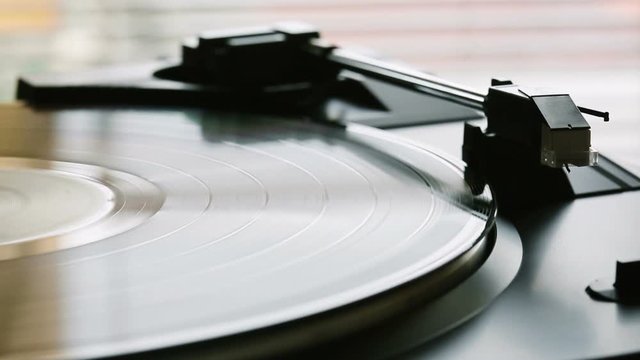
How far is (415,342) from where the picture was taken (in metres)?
0.55

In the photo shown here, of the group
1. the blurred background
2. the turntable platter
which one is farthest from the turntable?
the blurred background

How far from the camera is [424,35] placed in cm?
221

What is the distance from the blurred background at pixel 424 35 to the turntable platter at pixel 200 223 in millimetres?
1044

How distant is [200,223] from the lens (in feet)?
2.32

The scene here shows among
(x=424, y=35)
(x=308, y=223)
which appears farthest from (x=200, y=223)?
(x=424, y=35)

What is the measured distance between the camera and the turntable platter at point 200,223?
0.55m

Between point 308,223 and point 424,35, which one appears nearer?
point 308,223

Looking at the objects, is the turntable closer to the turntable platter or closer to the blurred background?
the turntable platter

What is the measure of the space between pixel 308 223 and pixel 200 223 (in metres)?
0.06

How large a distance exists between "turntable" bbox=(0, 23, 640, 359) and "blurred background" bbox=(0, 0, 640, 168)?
0.97 meters

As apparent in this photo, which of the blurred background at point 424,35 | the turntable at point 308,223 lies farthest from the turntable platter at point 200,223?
the blurred background at point 424,35

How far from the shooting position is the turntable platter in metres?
0.55

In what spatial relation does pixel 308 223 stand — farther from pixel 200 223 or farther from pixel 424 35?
pixel 424 35

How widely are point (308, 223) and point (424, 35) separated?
154 centimetres
